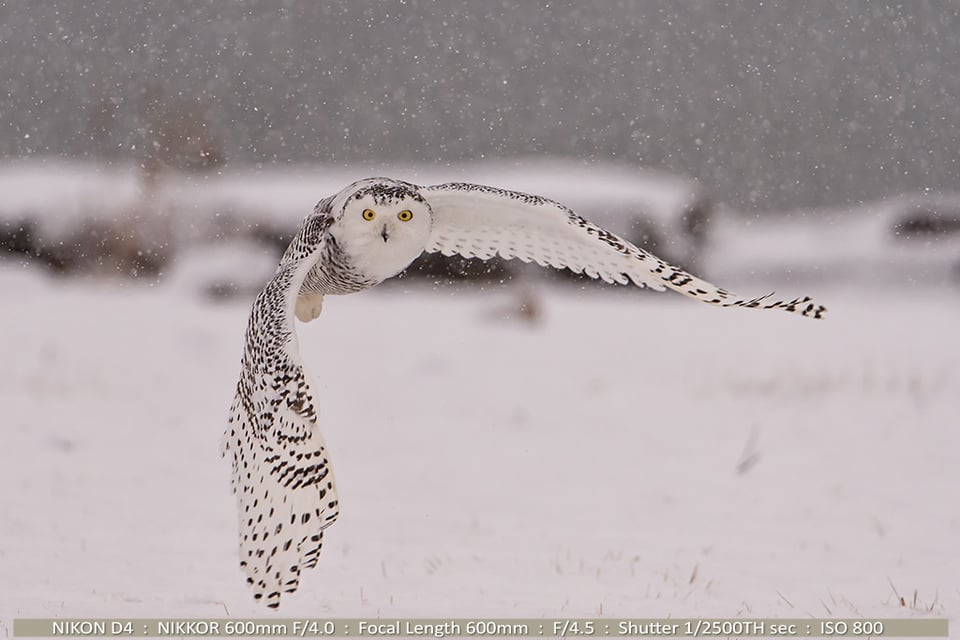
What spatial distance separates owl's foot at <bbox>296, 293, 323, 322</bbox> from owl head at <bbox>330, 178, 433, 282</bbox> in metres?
0.47

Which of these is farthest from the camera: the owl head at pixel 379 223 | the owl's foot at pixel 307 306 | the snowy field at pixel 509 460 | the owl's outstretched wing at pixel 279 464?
the snowy field at pixel 509 460

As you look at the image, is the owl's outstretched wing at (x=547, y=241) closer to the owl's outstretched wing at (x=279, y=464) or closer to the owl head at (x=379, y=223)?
the owl head at (x=379, y=223)

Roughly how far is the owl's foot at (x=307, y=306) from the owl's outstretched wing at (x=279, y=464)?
1.96ft

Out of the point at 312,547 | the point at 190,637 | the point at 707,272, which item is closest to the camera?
the point at 312,547

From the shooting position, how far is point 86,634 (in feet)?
16.3

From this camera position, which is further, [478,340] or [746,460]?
[478,340]

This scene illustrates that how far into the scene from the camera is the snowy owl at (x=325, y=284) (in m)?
3.85

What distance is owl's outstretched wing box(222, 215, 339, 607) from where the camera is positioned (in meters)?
3.82

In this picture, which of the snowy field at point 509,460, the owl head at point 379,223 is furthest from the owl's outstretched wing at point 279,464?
the snowy field at point 509,460

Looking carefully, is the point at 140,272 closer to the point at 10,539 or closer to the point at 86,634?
the point at 10,539

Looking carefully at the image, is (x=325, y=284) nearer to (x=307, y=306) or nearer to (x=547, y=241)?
(x=307, y=306)

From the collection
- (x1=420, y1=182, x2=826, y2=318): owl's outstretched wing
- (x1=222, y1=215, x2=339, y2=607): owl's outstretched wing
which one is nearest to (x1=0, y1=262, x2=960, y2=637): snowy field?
(x1=222, y1=215, x2=339, y2=607): owl's outstretched wing

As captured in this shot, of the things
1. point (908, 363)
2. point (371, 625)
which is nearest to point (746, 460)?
point (908, 363)

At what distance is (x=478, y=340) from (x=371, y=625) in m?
12.2
